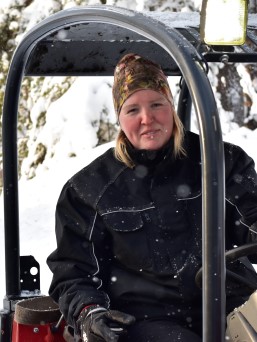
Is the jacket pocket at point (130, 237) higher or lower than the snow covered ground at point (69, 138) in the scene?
lower

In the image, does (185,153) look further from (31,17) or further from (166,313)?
(31,17)

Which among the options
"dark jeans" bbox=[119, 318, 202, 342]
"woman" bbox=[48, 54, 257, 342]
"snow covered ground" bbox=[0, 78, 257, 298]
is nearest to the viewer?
"dark jeans" bbox=[119, 318, 202, 342]

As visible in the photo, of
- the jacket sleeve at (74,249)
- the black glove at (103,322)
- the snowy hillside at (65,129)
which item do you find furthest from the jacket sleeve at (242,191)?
the snowy hillside at (65,129)

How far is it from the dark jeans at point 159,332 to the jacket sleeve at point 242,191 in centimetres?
43

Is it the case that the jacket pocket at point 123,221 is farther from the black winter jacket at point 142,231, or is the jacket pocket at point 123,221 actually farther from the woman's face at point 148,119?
the woman's face at point 148,119

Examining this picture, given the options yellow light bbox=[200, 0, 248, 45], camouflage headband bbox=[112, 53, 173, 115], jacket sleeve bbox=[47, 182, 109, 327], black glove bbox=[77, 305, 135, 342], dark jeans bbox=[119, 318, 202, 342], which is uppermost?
yellow light bbox=[200, 0, 248, 45]

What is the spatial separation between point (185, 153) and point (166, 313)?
60 cm

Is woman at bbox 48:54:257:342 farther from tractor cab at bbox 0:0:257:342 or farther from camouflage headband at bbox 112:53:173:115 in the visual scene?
tractor cab at bbox 0:0:257:342

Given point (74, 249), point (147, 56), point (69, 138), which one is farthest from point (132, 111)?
point (69, 138)

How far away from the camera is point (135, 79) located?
3330 millimetres

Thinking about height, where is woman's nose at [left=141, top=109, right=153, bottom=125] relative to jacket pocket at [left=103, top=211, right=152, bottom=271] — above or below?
above

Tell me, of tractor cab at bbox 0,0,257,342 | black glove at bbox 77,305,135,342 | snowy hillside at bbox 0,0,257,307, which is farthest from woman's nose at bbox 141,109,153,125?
snowy hillside at bbox 0,0,257,307

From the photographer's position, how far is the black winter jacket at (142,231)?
3246 mm

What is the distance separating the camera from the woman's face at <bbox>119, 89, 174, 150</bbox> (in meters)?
3.30
